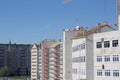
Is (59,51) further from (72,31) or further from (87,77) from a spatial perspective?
(87,77)

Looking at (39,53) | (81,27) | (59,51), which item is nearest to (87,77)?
(81,27)

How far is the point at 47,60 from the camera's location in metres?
125

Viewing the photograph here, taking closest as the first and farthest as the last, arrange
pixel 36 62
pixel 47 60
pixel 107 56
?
pixel 107 56 → pixel 47 60 → pixel 36 62

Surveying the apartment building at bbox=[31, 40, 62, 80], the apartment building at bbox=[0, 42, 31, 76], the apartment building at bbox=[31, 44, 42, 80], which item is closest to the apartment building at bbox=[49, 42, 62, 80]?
the apartment building at bbox=[31, 40, 62, 80]

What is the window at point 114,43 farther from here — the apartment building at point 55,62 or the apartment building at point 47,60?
the apartment building at point 47,60

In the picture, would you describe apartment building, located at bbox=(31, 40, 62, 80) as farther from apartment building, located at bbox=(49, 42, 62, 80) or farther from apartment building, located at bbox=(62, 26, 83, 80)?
apartment building, located at bbox=(62, 26, 83, 80)

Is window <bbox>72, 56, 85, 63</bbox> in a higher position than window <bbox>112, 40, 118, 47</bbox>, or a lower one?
lower

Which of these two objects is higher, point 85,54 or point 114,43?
point 114,43

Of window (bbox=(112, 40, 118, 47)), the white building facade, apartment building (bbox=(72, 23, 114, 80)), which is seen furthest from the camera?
apartment building (bbox=(72, 23, 114, 80))

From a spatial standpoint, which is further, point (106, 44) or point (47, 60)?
point (47, 60)

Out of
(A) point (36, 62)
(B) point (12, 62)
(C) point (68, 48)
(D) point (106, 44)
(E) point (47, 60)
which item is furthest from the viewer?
(B) point (12, 62)

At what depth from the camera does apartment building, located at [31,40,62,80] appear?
364 feet

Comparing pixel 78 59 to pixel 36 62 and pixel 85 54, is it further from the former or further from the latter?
pixel 36 62

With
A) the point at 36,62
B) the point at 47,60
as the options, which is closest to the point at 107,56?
the point at 47,60
